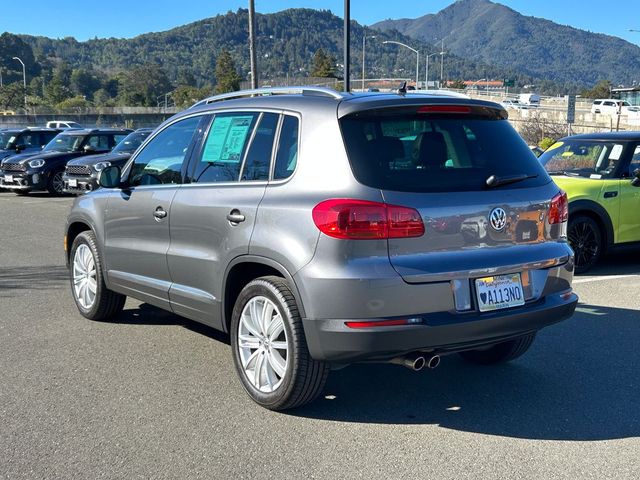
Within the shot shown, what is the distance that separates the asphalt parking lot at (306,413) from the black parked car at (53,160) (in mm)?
13170

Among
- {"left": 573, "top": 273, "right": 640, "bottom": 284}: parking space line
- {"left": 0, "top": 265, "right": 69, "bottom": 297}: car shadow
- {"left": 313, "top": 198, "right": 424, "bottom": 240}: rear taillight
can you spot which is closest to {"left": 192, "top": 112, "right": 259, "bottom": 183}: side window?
{"left": 313, "top": 198, "right": 424, "bottom": 240}: rear taillight

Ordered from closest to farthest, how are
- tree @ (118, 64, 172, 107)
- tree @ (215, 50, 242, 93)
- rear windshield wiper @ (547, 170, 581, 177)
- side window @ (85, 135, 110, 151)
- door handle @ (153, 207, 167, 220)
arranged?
door handle @ (153, 207, 167, 220) → rear windshield wiper @ (547, 170, 581, 177) → side window @ (85, 135, 110, 151) → tree @ (215, 50, 242, 93) → tree @ (118, 64, 172, 107)

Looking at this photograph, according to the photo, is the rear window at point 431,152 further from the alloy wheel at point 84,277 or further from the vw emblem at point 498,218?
the alloy wheel at point 84,277

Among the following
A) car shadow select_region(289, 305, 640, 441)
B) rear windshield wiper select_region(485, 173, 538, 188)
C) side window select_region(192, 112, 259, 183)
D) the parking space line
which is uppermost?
side window select_region(192, 112, 259, 183)

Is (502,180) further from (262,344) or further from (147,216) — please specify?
(147,216)

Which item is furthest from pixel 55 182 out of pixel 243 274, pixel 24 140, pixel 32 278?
pixel 243 274

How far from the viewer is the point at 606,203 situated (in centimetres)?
857

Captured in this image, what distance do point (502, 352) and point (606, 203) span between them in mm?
4278

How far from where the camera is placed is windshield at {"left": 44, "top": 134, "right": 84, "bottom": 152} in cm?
1917

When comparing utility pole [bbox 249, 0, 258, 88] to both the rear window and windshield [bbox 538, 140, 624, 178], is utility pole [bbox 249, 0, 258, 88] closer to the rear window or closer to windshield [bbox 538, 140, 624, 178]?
windshield [bbox 538, 140, 624, 178]

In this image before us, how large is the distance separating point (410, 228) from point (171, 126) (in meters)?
2.51

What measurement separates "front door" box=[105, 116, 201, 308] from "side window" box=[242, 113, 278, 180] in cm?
77

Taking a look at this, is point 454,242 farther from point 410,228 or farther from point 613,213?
point 613,213

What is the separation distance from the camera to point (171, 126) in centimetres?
547
